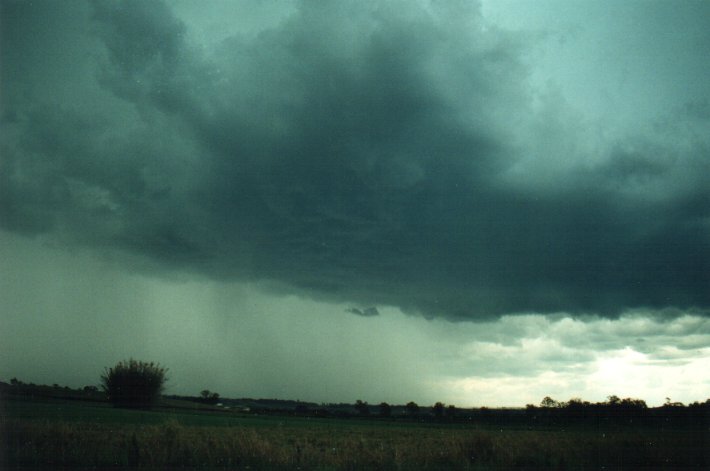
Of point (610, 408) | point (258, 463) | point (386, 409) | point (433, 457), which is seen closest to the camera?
point (258, 463)

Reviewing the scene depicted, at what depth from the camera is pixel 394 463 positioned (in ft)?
55.4

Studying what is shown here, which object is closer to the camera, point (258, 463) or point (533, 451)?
point (258, 463)

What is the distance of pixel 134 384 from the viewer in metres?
94.6

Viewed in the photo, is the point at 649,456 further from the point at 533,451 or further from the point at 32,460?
the point at 32,460

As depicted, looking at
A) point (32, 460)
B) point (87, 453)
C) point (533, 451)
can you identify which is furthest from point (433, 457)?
point (32, 460)

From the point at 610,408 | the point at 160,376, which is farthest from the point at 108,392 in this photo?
the point at 610,408

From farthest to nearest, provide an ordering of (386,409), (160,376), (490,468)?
1. (386,409)
2. (160,376)
3. (490,468)

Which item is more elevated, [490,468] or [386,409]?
[490,468]

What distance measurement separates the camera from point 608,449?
21234 mm

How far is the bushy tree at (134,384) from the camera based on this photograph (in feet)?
307

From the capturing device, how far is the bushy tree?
93.7m

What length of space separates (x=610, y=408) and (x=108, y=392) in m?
114

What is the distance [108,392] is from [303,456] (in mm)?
96965

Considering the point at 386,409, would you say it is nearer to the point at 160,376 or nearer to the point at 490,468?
the point at 160,376
